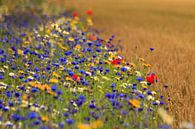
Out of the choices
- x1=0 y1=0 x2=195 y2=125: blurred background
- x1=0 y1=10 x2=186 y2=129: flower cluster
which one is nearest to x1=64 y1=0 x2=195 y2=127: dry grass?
x1=0 y1=0 x2=195 y2=125: blurred background

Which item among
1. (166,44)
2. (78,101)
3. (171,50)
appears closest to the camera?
(78,101)

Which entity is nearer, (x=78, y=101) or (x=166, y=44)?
(x=78, y=101)

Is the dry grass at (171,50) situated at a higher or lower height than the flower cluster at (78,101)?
lower

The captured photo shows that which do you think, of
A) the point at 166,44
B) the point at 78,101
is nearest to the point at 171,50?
the point at 166,44

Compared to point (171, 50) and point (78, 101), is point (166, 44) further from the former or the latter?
point (78, 101)

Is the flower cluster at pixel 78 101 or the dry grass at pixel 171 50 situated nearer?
the flower cluster at pixel 78 101

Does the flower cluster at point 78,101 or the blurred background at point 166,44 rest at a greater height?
the flower cluster at point 78,101

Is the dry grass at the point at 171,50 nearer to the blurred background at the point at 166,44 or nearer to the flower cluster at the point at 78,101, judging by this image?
the blurred background at the point at 166,44

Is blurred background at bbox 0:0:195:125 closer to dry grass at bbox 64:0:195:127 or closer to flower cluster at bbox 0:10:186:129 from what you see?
dry grass at bbox 64:0:195:127

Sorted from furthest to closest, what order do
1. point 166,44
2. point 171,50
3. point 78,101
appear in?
point 166,44 → point 171,50 → point 78,101

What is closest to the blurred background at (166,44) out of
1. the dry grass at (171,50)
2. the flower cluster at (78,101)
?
the dry grass at (171,50)

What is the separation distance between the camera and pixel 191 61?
6109mm

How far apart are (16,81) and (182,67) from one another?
6.96ft

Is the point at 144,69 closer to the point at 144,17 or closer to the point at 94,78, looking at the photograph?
the point at 94,78
